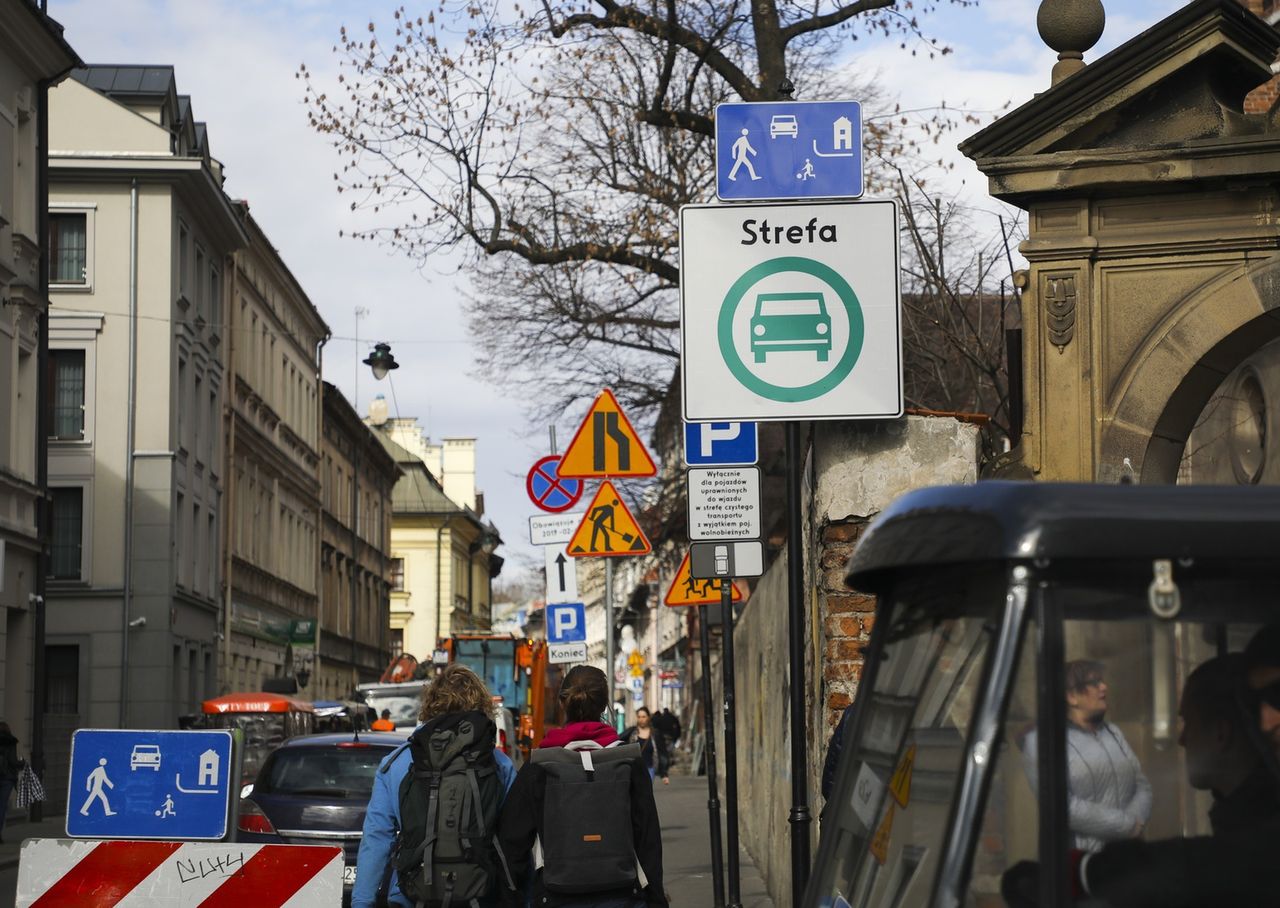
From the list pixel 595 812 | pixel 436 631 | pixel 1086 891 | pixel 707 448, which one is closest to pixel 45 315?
pixel 707 448

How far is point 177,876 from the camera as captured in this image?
24.1 feet

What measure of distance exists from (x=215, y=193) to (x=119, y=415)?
18.6 feet

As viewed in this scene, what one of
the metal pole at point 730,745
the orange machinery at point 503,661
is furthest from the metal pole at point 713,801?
the orange machinery at point 503,661

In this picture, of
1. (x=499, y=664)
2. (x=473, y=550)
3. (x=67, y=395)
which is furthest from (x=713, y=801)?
(x=473, y=550)

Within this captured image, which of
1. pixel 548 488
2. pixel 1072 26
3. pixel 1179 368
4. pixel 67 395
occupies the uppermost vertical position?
pixel 67 395

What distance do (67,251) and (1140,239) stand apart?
32330 mm

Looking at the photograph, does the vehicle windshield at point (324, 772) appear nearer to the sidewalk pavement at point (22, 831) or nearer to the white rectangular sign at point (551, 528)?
the white rectangular sign at point (551, 528)

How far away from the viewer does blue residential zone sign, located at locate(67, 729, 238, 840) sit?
7.69m

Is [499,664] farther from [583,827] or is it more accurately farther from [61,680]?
[583,827]

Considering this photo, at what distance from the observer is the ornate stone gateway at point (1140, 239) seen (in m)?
11.2

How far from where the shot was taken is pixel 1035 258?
38.0ft

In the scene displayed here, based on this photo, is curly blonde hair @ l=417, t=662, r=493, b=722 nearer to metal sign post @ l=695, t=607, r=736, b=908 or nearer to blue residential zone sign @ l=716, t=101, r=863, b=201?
blue residential zone sign @ l=716, t=101, r=863, b=201

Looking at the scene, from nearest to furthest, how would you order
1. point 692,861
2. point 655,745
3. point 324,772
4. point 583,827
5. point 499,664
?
point 583,827 → point 324,772 → point 692,861 → point 655,745 → point 499,664

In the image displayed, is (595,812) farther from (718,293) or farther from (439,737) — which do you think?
(718,293)
